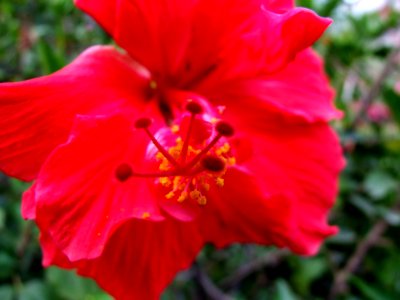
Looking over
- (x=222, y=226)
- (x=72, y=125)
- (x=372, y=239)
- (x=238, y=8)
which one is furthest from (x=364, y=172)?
(x=72, y=125)

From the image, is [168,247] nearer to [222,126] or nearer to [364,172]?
[222,126]

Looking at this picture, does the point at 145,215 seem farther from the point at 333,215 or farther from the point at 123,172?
the point at 333,215

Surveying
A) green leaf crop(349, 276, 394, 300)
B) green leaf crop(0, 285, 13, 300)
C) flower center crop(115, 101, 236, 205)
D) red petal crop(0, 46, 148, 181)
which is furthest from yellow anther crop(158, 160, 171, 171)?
green leaf crop(349, 276, 394, 300)

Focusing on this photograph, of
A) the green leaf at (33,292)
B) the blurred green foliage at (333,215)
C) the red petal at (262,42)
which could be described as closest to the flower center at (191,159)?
the red petal at (262,42)

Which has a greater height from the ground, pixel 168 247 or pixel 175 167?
pixel 175 167

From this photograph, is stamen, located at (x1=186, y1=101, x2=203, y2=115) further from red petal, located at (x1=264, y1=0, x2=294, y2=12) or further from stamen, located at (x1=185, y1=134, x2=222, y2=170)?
red petal, located at (x1=264, y1=0, x2=294, y2=12)

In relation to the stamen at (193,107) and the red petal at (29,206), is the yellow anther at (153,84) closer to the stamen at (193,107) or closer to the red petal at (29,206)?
the stamen at (193,107)
